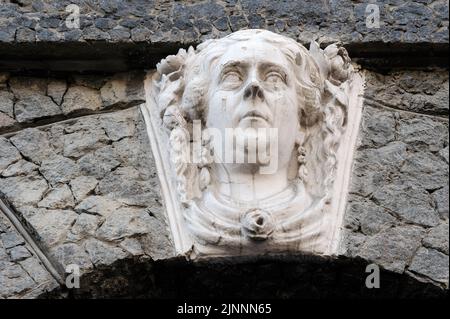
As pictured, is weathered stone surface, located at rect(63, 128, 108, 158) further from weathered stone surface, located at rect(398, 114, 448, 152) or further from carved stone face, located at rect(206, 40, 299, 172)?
weathered stone surface, located at rect(398, 114, 448, 152)

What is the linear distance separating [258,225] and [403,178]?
0.69 metres

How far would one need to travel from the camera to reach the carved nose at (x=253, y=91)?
173 inches

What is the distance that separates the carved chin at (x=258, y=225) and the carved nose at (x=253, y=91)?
17.4 inches

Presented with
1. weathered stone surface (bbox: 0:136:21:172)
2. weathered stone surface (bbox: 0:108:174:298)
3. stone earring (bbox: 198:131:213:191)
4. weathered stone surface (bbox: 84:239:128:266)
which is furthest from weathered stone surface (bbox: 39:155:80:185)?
stone earring (bbox: 198:131:213:191)

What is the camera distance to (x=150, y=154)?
4672 millimetres

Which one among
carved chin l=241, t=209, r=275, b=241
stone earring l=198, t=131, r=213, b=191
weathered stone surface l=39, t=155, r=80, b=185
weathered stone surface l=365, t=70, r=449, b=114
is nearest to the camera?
carved chin l=241, t=209, r=275, b=241

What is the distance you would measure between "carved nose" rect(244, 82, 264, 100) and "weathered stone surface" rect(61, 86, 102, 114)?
0.75 m

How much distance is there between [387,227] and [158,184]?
0.91 m

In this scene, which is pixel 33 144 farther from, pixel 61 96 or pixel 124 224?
pixel 124 224

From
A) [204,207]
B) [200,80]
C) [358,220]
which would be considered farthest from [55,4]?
[358,220]

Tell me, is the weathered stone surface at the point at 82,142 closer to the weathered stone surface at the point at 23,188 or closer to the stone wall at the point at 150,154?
the stone wall at the point at 150,154

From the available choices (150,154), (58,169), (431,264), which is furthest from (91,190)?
(431,264)

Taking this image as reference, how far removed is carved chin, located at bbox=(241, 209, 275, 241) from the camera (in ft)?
13.9

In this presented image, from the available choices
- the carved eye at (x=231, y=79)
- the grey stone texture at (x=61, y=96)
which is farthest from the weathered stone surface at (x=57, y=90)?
the carved eye at (x=231, y=79)
